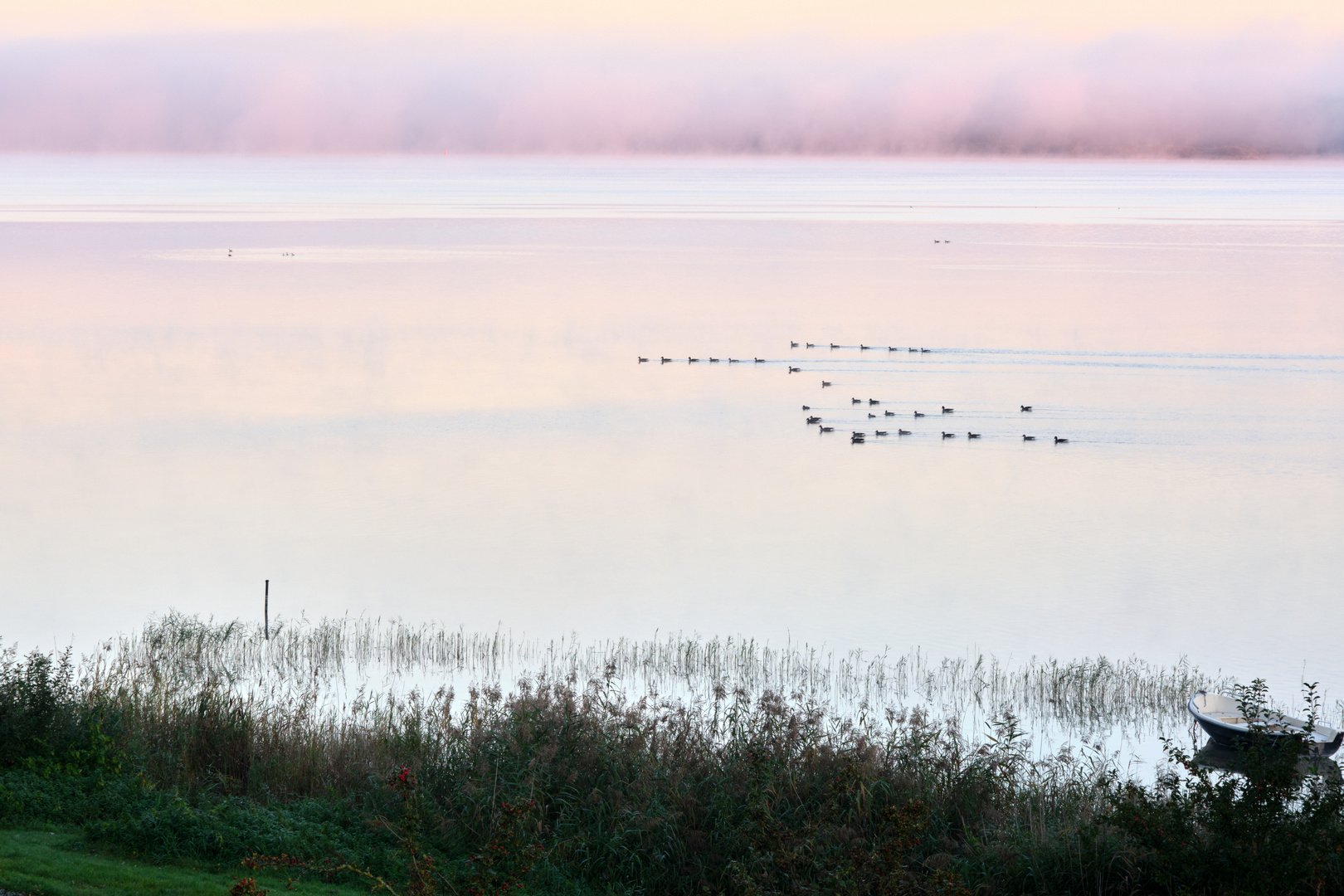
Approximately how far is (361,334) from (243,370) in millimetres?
9637

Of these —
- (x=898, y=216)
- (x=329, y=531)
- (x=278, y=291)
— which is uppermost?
(x=898, y=216)

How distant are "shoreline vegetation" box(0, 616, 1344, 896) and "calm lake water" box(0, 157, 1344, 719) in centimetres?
739

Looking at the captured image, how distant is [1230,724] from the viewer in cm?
1548

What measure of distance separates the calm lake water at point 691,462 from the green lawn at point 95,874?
1126cm

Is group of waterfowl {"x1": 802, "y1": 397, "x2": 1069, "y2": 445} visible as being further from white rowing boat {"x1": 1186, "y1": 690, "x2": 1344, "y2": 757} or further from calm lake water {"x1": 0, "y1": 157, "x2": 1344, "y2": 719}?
white rowing boat {"x1": 1186, "y1": 690, "x2": 1344, "y2": 757}

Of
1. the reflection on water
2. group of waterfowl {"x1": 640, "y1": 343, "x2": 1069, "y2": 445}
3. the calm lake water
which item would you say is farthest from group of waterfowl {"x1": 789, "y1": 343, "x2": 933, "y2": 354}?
the reflection on water

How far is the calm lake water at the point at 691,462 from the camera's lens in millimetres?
23766

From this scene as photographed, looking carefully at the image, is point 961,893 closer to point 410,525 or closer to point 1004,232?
point 410,525

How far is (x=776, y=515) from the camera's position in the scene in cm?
2981

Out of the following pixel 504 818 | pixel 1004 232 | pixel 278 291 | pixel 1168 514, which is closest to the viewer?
pixel 504 818

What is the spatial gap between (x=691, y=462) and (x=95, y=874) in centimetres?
2560

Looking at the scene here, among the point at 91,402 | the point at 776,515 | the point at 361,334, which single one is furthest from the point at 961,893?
the point at 361,334

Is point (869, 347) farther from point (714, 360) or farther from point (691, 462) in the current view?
point (691, 462)

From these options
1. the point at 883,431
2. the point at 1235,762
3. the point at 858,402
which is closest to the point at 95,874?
the point at 1235,762
